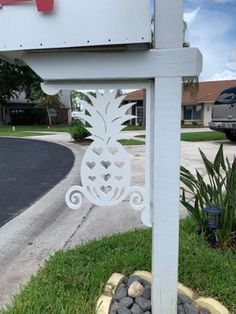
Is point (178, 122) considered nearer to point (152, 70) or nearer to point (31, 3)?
point (152, 70)

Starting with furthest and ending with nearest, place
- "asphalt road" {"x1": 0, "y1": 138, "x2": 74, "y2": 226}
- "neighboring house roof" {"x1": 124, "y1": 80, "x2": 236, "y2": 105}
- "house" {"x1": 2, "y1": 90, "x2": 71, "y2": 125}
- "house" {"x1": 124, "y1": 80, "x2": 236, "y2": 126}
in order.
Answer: "house" {"x1": 2, "y1": 90, "x2": 71, "y2": 125} → "house" {"x1": 124, "y1": 80, "x2": 236, "y2": 126} → "neighboring house roof" {"x1": 124, "y1": 80, "x2": 236, "y2": 105} → "asphalt road" {"x1": 0, "y1": 138, "x2": 74, "y2": 226}

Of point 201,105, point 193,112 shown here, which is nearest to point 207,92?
point 201,105

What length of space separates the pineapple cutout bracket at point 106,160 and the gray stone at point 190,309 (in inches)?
29.0

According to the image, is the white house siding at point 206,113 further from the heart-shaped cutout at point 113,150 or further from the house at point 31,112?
the heart-shaped cutout at point 113,150

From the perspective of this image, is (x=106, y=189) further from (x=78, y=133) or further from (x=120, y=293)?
(x=78, y=133)

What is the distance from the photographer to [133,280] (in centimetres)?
271

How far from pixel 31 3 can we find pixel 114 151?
39.1 inches

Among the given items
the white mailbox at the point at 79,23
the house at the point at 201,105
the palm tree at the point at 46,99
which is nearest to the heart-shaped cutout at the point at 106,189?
the white mailbox at the point at 79,23

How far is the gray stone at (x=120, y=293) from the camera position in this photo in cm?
255

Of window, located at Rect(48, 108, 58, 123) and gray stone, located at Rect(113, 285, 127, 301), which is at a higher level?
gray stone, located at Rect(113, 285, 127, 301)

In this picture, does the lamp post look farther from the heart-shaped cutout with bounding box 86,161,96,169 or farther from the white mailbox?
the white mailbox

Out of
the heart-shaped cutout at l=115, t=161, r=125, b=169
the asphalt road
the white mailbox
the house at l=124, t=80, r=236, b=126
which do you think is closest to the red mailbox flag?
the white mailbox

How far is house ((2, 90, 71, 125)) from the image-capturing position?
39.3 m

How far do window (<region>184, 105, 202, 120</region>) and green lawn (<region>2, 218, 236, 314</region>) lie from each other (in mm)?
33334
